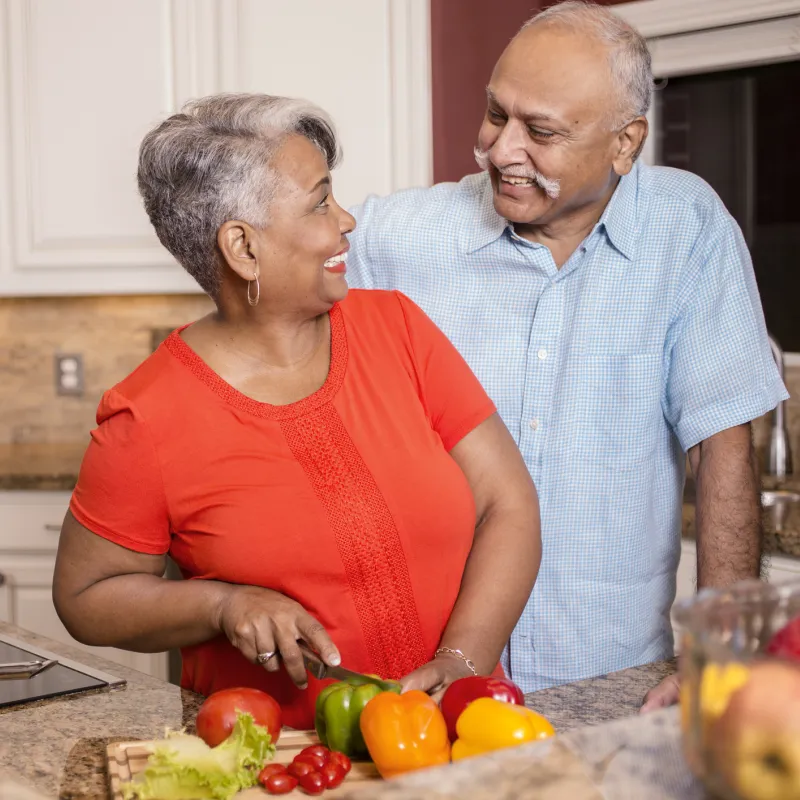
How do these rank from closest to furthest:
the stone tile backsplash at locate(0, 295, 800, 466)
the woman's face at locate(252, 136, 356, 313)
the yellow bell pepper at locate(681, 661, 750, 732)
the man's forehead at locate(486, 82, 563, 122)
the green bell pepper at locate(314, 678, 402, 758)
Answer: the yellow bell pepper at locate(681, 661, 750, 732), the green bell pepper at locate(314, 678, 402, 758), the woman's face at locate(252, 136, 356, 313), the man's forehead at locate(486, 82, 563, 122), the stone tile backsplash at locate(0, 295, 800, 466)

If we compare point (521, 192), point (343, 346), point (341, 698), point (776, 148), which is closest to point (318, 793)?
point (341, 698)

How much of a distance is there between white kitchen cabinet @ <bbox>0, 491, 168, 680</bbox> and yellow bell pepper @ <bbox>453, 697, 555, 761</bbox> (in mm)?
2276

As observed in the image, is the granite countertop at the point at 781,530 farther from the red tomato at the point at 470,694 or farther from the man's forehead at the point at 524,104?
the red tomato at the point at 470,694

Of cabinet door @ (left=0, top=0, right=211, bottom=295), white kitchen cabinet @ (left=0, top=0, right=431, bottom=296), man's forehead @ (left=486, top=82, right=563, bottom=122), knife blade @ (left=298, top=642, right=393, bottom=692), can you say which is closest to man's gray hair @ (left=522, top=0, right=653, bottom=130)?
man's forehead @ (left=486, top=82, right=563, bottom=122)

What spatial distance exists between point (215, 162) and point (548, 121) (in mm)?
519

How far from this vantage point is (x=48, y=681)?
53.8 inches

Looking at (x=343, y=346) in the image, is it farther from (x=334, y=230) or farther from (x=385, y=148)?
(x=385, y=148)

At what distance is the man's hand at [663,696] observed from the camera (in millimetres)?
1179

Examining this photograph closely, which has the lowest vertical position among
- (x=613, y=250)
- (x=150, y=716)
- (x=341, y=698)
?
(x=150, y=716)

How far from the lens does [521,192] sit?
168 cm

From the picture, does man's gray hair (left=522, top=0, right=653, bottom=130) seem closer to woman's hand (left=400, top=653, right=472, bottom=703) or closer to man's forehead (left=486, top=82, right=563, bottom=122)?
man's forehead (left=486, top=82, right=563, bottom=122)

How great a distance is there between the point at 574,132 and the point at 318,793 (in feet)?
3.48

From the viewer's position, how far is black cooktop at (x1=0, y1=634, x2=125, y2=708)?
1314mm

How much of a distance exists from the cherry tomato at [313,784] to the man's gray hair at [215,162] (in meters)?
0.72
